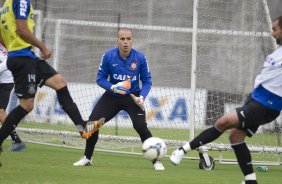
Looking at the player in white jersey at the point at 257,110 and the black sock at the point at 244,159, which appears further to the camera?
the black sock at the point at 244,159

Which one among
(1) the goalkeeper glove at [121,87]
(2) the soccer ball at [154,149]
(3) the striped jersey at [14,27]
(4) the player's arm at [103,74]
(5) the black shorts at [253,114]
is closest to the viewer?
(5) the black shorts at [253,114]

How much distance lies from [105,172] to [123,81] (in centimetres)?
145

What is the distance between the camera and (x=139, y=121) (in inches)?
439

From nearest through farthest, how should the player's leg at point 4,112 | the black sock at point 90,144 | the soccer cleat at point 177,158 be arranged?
1. the soccer cleat at point 177,158
2. the black sock at point 90,144
3. the player's leg at point 4,112

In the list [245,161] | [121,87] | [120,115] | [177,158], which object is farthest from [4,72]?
[245,161]

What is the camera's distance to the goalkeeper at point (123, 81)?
1114 centimetres

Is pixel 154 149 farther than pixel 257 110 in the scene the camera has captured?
Yes

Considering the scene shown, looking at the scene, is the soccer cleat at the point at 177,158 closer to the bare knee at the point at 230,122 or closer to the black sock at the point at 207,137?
the black sock at the point at 207,137

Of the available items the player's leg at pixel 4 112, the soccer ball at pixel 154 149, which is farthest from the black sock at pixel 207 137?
the player's leg at pixel 4 112

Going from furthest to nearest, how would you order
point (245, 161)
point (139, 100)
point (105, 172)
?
point (139, 100), point (105, 172), point (245, 161)

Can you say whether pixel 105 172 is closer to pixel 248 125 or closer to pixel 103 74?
pixel 103 74

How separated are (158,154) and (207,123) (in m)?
4.29

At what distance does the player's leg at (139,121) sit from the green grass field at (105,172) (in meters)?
0.15

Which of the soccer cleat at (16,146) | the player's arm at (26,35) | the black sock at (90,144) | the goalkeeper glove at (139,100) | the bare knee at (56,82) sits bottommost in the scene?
the soccer cleat at (16,146)
